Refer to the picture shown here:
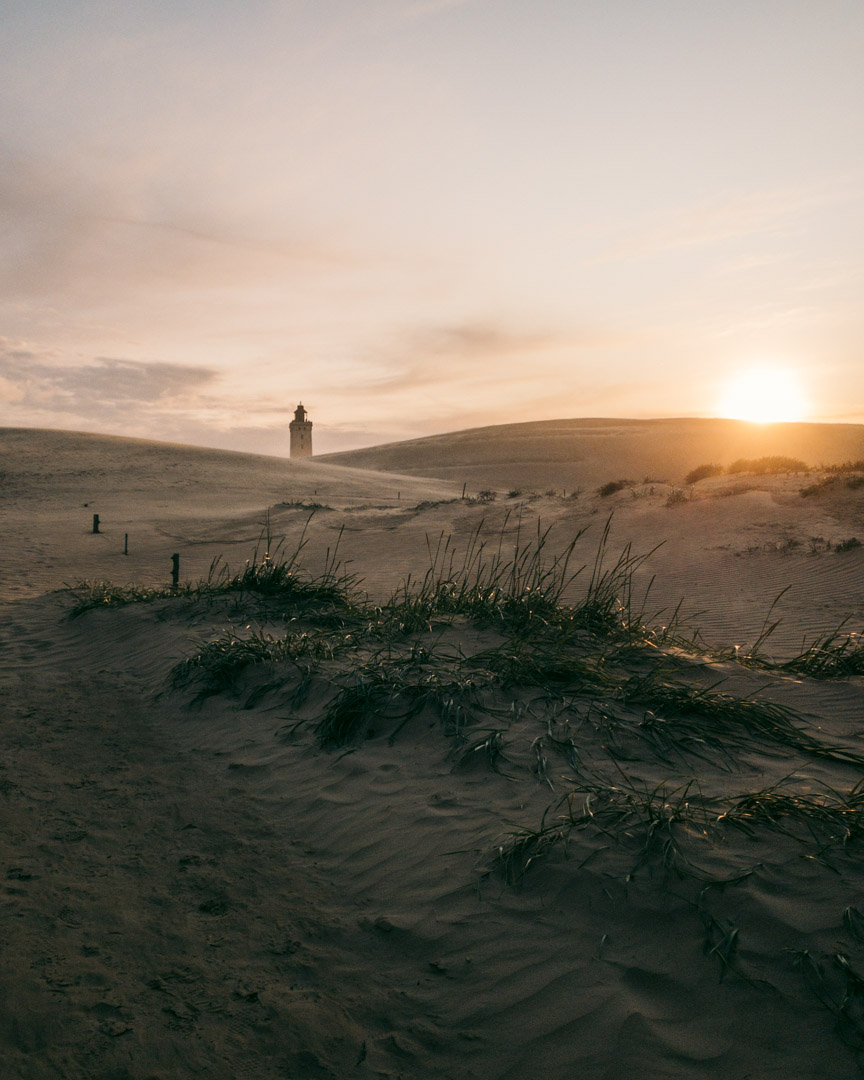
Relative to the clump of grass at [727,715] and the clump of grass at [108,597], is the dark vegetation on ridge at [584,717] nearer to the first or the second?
the clump of grass at [727,715]

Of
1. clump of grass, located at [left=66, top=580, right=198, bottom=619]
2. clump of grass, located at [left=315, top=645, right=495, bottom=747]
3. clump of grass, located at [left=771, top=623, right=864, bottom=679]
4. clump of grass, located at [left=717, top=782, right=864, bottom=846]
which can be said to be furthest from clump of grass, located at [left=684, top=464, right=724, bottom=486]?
clump of grass, located at [left=717, top=782, right=864, bottom=846]

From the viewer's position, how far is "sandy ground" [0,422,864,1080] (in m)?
2.21

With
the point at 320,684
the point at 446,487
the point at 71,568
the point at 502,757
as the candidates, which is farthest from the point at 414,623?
the point at 446,487

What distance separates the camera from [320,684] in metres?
5.10

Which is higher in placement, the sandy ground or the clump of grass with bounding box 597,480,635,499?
the clump of grass with bounding box 597,480,635,499

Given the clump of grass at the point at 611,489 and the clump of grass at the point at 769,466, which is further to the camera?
the clump of grass at the point at 611,489

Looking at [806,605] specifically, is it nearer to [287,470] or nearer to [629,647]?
[629,647]

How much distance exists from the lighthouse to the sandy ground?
7163 cm

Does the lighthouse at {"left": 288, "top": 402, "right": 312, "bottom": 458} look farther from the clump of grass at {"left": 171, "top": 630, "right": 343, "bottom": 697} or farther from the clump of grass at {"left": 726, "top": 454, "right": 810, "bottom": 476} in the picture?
the clump of grass at {"left": 171, "top": 630, "right": 343, "bottom": 697}

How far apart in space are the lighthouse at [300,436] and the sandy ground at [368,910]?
71628 mm

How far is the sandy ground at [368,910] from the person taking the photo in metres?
2.21

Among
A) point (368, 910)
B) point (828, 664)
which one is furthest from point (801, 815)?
point (828, 664)

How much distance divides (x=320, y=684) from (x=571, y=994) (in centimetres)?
308

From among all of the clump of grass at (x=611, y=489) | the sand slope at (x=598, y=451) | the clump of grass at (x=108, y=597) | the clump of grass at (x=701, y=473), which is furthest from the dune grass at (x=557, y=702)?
the sand slope at (x=598, y=451)
